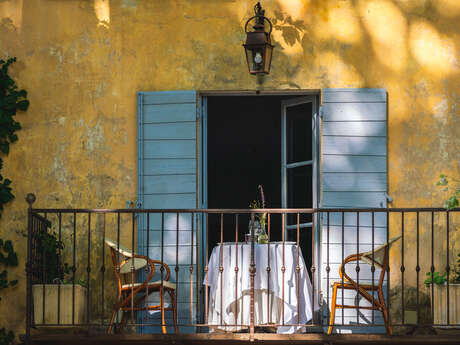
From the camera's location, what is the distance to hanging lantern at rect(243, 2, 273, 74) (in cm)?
690

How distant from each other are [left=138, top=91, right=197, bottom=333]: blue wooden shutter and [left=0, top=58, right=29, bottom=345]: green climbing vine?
3.89 feet

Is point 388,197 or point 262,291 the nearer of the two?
point 262,291

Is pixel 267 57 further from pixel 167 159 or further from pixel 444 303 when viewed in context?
pixel 444 303

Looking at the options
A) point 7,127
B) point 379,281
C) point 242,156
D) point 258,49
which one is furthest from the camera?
point 242,156

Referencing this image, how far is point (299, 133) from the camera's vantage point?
24.9 feet

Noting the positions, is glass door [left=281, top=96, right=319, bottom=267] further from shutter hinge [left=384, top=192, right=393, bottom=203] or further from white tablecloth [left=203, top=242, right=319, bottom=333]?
white tablecloth [left=203, top=242, right=319, bottom=333]

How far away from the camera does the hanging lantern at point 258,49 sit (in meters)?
6.90

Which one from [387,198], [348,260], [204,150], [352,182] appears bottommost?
[348,260]

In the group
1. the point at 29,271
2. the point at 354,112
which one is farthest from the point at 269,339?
the point at 354,112

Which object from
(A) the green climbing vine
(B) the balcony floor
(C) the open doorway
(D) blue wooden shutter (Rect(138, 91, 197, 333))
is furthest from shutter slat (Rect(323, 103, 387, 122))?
(A) the green climbing vine

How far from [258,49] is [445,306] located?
2755 mm

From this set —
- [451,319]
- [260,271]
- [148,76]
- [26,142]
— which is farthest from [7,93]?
[451,319]

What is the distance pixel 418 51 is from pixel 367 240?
1859 millimetres

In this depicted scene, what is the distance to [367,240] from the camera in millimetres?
7148
